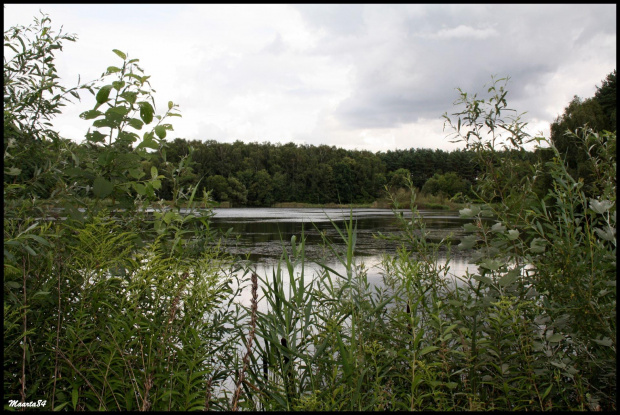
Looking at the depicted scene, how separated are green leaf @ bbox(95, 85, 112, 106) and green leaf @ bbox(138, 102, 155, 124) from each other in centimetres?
17

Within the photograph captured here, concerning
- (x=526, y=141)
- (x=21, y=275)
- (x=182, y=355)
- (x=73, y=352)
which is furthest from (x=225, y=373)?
(x=526, y=141)

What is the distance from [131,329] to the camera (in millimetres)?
1830

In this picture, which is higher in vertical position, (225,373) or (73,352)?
(73,352)

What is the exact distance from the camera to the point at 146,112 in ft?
7.41

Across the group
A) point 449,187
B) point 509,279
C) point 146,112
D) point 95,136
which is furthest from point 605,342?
point 449,187

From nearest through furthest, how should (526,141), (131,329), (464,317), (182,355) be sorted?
(182,355), (131,329), (464,317), (526,141)

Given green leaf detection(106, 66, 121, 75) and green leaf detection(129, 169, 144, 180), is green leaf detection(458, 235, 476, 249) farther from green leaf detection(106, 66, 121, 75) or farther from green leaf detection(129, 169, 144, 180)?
green leaf detection(106, 66, 121, 75)

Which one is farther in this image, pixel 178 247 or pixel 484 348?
pixel 178 247

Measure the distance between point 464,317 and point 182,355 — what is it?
1.26 metres

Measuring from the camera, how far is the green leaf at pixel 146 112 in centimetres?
225

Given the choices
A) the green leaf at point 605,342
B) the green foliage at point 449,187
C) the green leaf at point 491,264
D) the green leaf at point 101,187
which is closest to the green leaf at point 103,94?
the green leaf at point 101,187

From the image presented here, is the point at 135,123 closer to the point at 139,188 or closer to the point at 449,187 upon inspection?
the point at 139,188

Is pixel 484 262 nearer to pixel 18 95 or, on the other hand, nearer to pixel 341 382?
pixel 341 382

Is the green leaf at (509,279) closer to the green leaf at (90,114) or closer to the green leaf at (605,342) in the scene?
the green leaf at (605,342)
